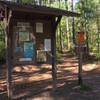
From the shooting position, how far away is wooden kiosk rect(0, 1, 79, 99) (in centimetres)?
1030

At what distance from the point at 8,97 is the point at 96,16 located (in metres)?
19.2

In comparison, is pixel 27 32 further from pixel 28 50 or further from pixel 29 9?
pixel 29 9

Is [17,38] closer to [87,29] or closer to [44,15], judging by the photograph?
[44,15]

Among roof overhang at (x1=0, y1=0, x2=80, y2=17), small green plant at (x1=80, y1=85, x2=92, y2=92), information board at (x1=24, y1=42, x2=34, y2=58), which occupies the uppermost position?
roof overhang at (x1=0, y1=0, x2=80, y2=17)

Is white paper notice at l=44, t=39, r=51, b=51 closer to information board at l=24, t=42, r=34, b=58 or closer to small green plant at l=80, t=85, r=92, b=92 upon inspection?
information board at l=24, t=42, r=34, b=58

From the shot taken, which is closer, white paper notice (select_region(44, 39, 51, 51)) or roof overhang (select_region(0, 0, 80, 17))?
roof overhang (select_region(0, 0, 80, 17))

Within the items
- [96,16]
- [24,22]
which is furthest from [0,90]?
[96,16]

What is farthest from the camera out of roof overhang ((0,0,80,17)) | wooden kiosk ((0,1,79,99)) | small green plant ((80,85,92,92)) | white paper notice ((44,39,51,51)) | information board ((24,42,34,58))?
small green plant ((80,85,92,92))

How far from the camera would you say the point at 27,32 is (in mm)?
11031

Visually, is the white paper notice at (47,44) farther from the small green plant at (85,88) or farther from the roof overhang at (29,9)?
the small green plant at (85,88)

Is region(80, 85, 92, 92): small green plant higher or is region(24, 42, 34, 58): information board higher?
region(24, 42, 34, 58): information board

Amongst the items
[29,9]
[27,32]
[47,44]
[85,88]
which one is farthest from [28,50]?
[85,88]

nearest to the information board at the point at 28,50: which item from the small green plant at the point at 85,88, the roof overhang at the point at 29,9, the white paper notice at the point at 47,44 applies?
the white paper notice at the point at 47,44

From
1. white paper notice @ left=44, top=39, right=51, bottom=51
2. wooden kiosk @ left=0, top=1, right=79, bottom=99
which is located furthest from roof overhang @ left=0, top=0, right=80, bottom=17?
white paper notice @ left=44, top=39, right=51, bottom=51
